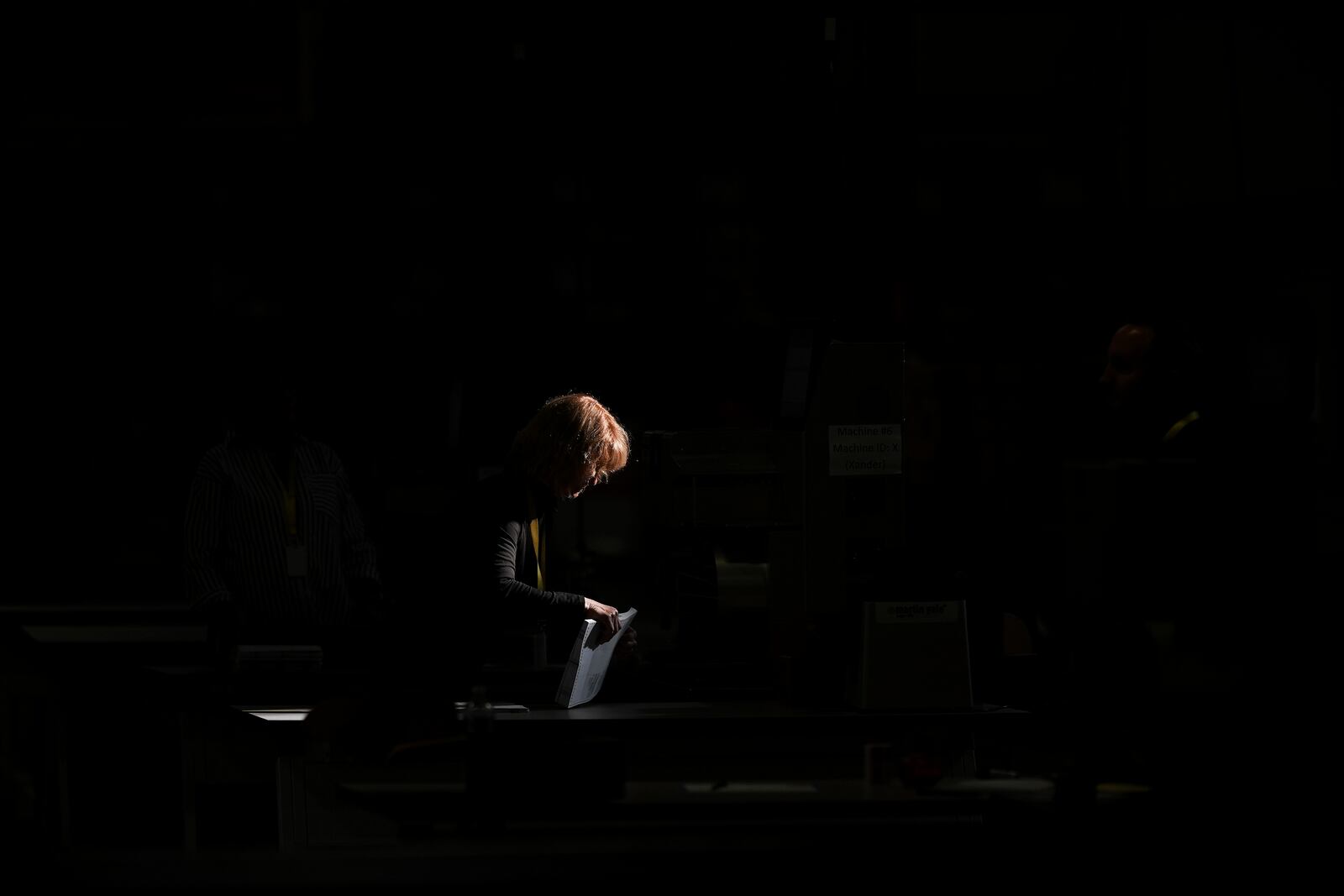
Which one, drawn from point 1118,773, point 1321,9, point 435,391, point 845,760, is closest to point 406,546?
point 435,391

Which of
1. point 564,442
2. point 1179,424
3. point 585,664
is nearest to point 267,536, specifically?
point 564,442

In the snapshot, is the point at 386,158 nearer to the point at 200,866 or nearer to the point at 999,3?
the point at 999,3

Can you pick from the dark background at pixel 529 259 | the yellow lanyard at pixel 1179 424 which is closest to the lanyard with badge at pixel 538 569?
the dark background at pixel 529 259

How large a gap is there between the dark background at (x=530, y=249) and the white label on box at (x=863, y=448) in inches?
70.5

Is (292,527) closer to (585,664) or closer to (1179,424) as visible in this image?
(585,664)

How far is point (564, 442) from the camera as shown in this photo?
2934 mm

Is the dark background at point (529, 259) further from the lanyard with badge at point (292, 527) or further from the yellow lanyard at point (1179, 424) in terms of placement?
the lanyard with badge at point (292, 527)

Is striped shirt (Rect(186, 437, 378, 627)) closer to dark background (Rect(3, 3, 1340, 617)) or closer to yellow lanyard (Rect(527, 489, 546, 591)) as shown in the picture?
dark background (Rect(3, 3, 1340, 617))

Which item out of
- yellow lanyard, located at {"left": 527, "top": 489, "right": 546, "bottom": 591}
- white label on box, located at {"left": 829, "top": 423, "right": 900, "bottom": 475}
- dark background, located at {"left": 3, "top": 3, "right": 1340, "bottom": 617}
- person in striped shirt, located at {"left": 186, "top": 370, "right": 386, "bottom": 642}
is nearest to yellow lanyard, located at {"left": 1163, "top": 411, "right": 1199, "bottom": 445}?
dark background, located at {"left": 3, "top": 3, "right": 1340, "bottom": 617}

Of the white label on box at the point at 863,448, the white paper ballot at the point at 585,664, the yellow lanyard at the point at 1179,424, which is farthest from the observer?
the yellow lanyard at the point at 1179,424

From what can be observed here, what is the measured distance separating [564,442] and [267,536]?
53.4 inches

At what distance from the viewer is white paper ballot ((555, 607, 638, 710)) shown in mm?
2768

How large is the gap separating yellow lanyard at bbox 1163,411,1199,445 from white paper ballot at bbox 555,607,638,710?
6.96ft

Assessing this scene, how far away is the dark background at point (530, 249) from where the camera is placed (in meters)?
4.81
